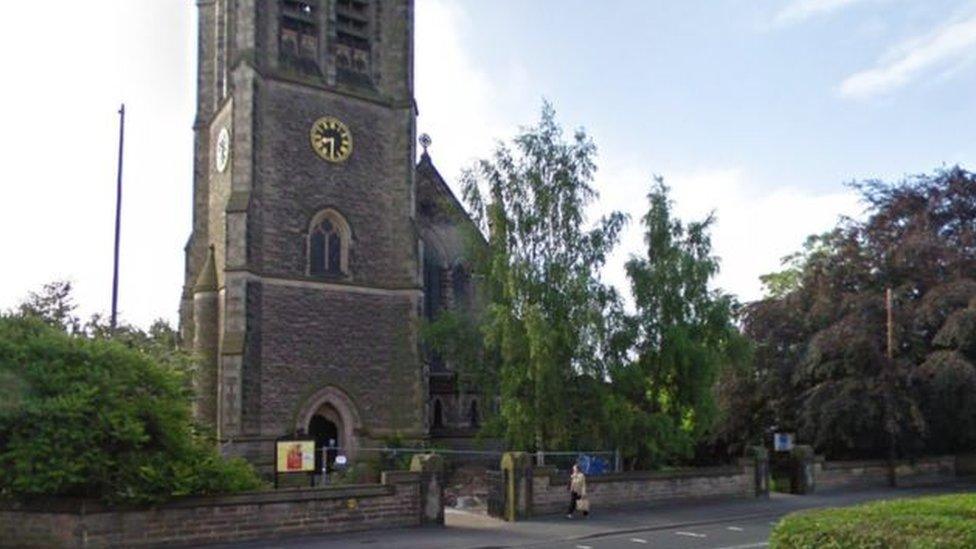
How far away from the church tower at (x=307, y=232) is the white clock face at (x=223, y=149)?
0.49ft

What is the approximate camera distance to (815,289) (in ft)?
109

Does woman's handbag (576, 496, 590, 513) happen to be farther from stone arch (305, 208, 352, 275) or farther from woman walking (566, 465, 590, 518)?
stone arch (305, 208, 352, 275)

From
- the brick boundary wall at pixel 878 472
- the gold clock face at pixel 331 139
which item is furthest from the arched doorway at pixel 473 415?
the brick boundary wall at pixel 878 472

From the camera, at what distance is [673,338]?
80.8ft

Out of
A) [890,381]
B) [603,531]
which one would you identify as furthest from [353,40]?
[603,531]

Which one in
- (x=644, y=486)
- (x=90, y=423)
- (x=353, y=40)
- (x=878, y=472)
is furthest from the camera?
(x=353, y=40)

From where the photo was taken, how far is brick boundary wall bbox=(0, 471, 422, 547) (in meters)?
15.4

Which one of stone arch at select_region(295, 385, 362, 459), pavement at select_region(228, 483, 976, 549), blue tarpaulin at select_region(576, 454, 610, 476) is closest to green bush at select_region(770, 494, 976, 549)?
pavement at select_region(228, 483, 976, 549)

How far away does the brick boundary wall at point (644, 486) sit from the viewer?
2158 cm

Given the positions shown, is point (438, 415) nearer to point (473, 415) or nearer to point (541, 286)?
point (473, 415)

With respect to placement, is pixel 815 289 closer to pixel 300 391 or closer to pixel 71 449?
pixel 300 391

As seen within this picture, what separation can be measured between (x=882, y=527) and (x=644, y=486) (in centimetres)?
1511

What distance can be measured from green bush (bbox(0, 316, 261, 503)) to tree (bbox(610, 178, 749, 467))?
448 inches

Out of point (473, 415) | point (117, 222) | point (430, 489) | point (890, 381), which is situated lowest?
point (430, 489)
